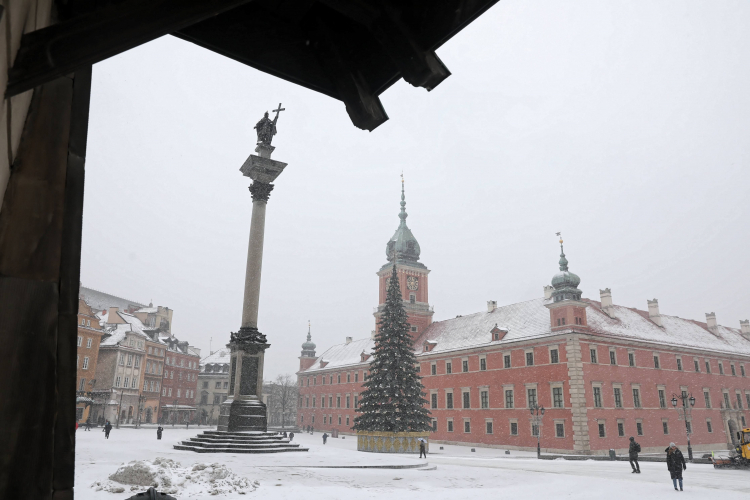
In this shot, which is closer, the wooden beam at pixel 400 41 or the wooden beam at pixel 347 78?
the wooden beam at pixel 400 41

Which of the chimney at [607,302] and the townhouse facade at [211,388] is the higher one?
the chimney at [607,302]

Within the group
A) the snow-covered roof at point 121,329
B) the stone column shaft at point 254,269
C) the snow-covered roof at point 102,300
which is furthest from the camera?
the snow-covered roof at point 102,300

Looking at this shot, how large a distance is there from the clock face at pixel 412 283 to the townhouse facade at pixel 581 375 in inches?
401

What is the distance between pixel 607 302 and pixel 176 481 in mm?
46529

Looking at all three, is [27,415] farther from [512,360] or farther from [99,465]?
[512,360]

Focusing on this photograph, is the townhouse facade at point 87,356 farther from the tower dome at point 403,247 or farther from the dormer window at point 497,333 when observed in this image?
the dormer window at point 497,333

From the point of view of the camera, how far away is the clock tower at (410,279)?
6812 cm

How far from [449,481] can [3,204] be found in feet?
Answer: 63.4

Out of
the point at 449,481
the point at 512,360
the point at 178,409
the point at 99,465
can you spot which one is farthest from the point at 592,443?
the point at 178,409

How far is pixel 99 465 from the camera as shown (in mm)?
17375

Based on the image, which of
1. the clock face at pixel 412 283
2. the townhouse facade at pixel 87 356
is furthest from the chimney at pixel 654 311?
the townhouse facade at pixel 87 356

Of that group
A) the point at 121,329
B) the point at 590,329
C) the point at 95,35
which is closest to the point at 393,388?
the point at 590,329

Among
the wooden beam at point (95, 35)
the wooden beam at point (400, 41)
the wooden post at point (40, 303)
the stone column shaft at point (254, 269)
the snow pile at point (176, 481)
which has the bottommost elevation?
the snow pile at point (176, 481)

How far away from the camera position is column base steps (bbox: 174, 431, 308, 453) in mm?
22672
